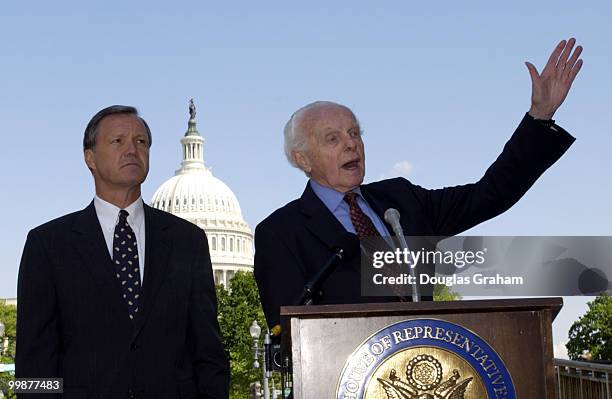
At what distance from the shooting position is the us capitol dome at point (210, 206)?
135000 mm

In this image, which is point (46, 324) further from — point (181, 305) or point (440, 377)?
point (440, 377)

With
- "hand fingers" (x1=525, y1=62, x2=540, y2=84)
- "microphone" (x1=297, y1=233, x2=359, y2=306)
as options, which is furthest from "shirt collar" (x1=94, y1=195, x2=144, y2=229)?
"hand fingers" (x1=525, y1=62, x2=540, y2=84)

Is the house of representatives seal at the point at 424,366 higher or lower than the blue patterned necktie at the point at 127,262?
lower

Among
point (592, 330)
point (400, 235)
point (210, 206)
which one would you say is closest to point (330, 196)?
point (400, 235)

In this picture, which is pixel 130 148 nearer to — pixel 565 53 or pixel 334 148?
pixel 334 148

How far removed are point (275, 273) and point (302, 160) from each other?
765 mm

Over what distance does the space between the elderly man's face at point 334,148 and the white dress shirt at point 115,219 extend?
0.92 meters

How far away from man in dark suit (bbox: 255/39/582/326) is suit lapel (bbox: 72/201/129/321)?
76 centimetres

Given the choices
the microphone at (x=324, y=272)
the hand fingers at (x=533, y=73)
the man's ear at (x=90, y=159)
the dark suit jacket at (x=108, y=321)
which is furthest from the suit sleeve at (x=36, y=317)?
the hand fingers at (x=533, y=73)

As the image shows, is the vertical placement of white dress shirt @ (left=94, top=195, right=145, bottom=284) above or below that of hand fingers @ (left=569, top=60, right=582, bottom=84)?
below

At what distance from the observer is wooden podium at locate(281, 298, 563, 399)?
135 inches

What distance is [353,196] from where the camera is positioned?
502 centimetres

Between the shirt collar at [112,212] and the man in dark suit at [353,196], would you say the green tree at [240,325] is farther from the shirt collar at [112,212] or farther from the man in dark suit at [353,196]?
the man in dark suit at [353,196]

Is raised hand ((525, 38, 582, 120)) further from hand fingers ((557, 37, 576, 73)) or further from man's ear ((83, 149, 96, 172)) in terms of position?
man's ear ((83, 149, 96, 172))
